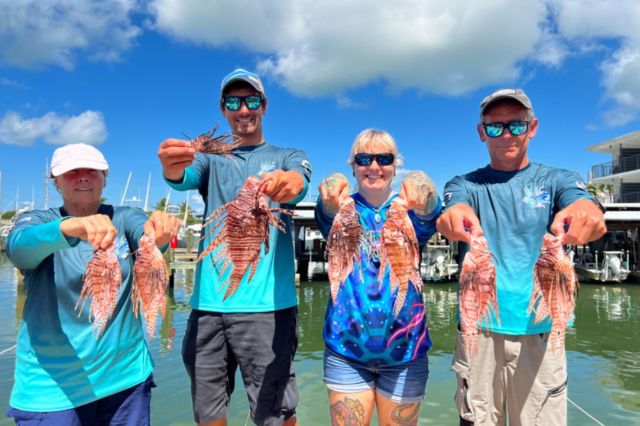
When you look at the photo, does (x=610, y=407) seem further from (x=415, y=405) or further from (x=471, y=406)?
(x=415, y=405)

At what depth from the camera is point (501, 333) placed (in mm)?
3885

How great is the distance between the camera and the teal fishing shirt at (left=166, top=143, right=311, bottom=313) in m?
3.96

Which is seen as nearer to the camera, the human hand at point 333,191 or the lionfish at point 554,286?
the lionfish at point 554,286

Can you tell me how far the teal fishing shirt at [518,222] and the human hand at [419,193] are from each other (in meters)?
0.18

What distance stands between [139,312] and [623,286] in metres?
32.2

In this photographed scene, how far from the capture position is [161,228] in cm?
353

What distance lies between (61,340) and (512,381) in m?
4.03

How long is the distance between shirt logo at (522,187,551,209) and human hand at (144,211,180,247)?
3.21 metres

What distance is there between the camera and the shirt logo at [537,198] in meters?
3.90

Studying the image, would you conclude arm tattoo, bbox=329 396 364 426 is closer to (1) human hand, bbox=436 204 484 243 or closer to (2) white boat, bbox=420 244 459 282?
(1) human hand, bbox=436 204 484 243

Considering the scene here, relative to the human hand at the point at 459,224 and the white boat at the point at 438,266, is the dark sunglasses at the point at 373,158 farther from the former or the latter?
the white boat at the point at 438,266

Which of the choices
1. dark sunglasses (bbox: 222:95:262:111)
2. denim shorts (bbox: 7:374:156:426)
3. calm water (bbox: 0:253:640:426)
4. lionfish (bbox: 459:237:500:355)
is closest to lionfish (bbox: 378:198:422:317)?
lionfish (bbox: 459:237:500:355)

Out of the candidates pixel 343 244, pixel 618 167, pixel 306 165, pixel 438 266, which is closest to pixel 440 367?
pixel 343 244

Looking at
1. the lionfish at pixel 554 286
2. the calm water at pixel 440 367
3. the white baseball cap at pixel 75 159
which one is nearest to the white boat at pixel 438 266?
the calm water at pixel 440 367
